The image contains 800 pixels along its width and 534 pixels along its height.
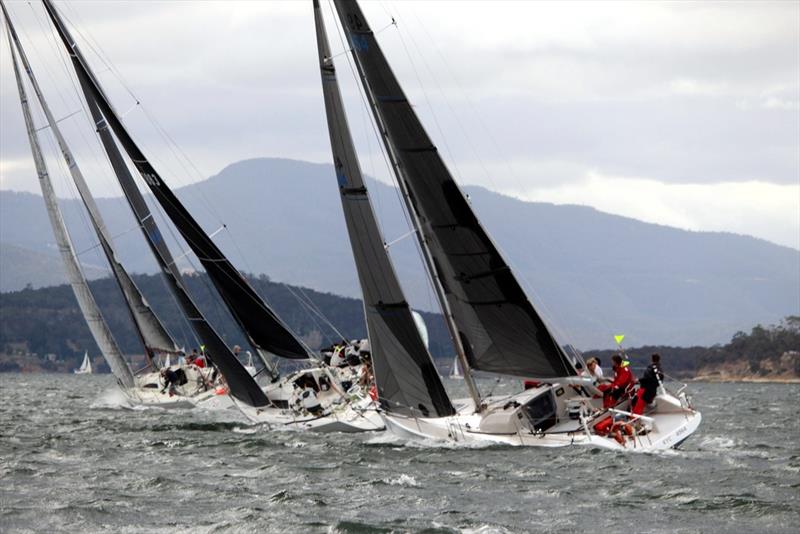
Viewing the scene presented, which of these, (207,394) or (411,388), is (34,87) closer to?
(207,394)

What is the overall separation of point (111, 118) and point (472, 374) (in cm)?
1651

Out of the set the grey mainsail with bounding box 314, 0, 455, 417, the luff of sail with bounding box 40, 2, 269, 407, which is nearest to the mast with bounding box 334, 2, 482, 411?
the grey mainsail with bounding box 314, 0, 455, 417

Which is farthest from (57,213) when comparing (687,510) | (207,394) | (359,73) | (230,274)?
(687,510)

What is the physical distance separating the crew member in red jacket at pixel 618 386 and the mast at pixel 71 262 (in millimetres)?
22835

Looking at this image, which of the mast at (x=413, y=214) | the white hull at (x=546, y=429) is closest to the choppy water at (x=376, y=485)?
the white hull at (x=546, y=429)

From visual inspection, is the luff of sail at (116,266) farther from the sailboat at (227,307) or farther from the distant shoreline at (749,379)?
the distant shoreline at (749,379)

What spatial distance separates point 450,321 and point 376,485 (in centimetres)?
591

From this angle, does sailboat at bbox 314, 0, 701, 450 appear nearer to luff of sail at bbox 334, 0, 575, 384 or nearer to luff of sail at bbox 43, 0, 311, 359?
luff of sail at bbox 334, 0, 575, 384

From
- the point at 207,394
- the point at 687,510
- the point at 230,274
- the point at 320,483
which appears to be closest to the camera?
the point at 687,510

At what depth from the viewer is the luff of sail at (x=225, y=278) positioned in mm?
38250

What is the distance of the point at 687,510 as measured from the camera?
19.8 metres

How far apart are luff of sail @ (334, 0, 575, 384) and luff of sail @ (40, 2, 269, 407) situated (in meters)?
8.95

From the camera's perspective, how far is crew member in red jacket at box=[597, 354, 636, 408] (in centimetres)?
2698

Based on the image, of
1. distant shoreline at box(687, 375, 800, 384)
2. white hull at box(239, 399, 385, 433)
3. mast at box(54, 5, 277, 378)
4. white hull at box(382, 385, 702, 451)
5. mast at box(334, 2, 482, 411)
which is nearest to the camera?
white hull at box(382, 385, 702, 451)
